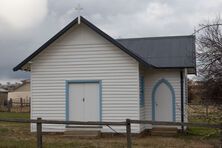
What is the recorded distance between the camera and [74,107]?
62.1 feet

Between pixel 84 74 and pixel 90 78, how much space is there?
0.33 m

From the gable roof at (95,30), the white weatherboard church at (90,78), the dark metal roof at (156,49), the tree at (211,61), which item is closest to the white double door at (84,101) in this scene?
the white weatherboard church at (90,78)

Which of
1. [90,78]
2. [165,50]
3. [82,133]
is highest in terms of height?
[165,50]

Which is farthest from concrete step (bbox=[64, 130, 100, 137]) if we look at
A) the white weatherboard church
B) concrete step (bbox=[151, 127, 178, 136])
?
concrete step (bbox=[151, 127, 178, 136])

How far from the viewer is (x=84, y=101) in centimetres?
1888

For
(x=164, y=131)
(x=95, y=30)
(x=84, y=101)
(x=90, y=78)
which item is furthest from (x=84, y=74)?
(x=164, y=131)

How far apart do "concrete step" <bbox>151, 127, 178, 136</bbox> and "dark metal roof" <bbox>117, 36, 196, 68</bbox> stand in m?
2.90

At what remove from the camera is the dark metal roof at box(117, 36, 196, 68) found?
20000mm

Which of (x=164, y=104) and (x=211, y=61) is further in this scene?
(x=164, y=104)

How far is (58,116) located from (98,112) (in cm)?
185

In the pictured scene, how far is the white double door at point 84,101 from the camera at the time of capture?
1873 cm

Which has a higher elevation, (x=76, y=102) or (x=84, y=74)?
(x=84, y=74)

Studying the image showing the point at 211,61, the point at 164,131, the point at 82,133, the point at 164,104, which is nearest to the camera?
the point at 211,61

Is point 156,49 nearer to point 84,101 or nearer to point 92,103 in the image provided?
point 92,103
